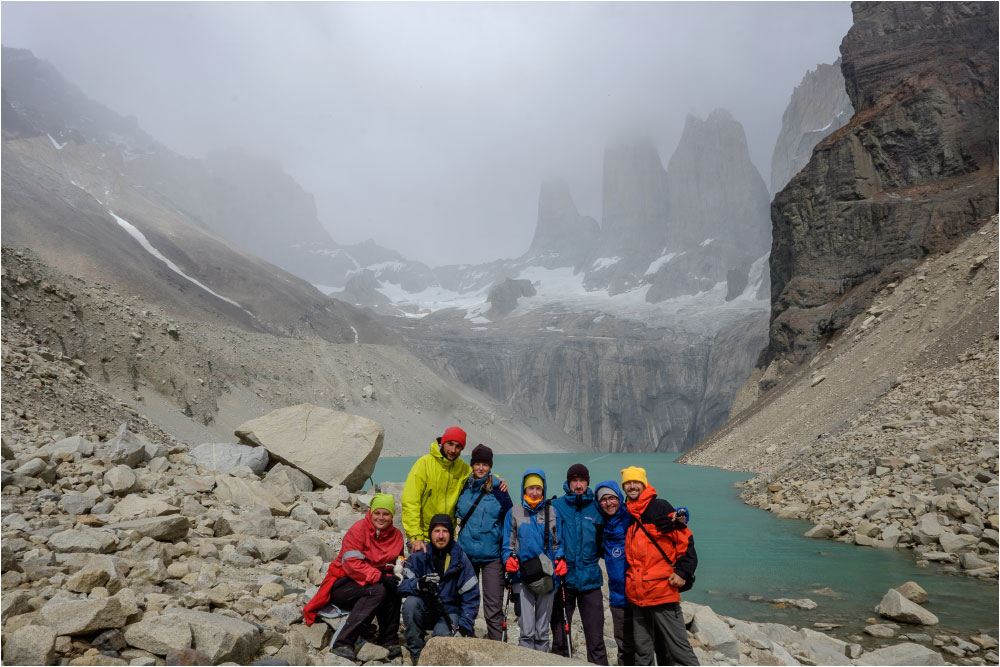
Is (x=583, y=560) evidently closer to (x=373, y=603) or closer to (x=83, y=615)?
(x=373, y=603)

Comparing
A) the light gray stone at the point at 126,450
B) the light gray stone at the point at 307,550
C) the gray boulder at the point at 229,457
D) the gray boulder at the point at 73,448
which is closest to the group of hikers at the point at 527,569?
the light gray stone at the point at 307,550

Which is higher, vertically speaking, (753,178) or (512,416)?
(753,178)

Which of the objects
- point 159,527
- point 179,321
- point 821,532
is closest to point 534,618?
point 159,527

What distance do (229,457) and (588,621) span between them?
313 inches

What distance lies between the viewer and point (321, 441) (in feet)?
37.9

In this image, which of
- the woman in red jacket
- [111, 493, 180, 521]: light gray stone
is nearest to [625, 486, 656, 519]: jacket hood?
the woman in red jacket

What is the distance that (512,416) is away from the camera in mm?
85938

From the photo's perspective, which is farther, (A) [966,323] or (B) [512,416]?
(B) [512,416]

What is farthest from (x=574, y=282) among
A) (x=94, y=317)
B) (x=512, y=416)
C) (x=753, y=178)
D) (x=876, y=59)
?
(x=94, y=317)

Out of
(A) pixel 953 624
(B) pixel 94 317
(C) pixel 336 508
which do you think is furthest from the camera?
(B) pixel 94 317

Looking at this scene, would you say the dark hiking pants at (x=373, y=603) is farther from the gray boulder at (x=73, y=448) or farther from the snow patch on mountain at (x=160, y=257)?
the snow patch on mountain at (x=160, y=257)

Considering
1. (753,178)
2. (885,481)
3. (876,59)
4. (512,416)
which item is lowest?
(885,481)

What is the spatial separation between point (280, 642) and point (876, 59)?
5837cm

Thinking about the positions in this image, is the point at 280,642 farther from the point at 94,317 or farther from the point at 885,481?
the point at 94,317
